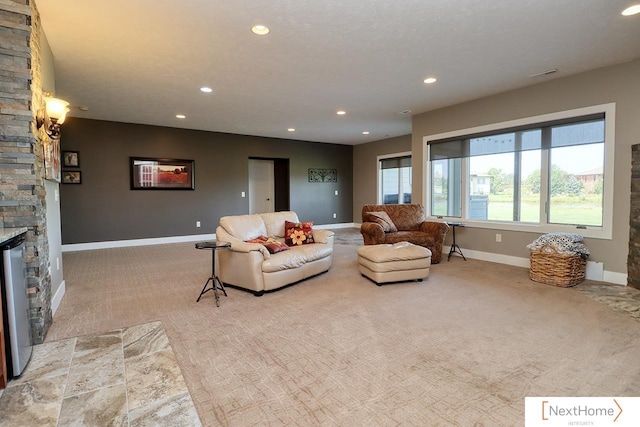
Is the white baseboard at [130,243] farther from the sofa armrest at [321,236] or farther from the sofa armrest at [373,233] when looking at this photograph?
the sofa armrest at [373,233]

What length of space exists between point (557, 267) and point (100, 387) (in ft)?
15.2

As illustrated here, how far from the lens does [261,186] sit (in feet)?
30.3

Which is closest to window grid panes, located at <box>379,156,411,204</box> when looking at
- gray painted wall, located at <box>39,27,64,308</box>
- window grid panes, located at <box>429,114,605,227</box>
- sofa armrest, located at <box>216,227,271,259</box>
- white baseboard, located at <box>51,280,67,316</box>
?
window grid panes, located at <box>429,114,605,227</box>

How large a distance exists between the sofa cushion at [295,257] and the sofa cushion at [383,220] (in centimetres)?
113

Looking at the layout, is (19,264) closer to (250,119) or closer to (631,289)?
(250,119)

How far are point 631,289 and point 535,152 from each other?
2116 mm

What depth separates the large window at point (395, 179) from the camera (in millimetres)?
8688

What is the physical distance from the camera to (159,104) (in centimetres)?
551

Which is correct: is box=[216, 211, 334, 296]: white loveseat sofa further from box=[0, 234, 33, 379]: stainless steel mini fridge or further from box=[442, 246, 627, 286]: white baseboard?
box=[442, 246, 627, 286]: white baseboard

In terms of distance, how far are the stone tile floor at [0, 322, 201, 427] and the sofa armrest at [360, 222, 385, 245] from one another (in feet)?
10.8

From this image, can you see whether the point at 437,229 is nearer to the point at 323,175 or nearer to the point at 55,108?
the point at 55,108

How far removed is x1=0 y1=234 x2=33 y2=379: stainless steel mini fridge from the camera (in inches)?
77.7

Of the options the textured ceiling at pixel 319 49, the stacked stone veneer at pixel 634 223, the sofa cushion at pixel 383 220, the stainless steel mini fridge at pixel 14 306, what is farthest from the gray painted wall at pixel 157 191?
the stacked stone veneer at pixel 634 223

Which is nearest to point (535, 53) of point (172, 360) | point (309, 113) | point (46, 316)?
point (309, 113)
